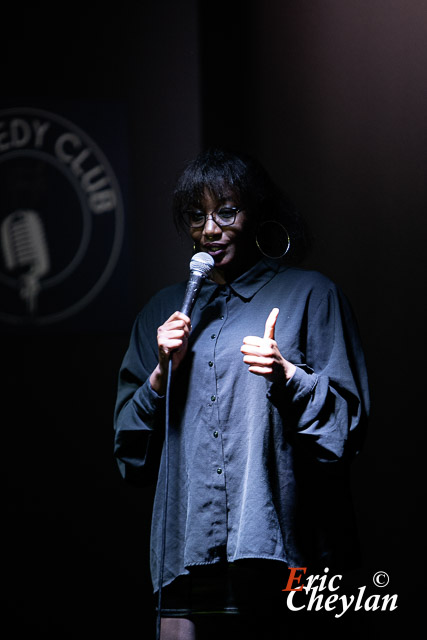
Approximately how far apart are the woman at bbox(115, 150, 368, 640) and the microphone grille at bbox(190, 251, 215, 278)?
0.16 ft

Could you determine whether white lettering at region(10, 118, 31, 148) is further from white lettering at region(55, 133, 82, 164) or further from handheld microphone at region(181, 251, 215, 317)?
handheld microphone at region(181, 251, 215, 317)

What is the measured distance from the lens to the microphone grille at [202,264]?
1.86 meters

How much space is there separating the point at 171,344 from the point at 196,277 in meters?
0.17

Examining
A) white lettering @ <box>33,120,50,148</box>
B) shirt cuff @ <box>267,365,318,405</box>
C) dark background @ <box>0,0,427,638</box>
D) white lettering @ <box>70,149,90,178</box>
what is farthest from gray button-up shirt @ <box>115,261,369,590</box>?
white lettering @ <box>33,120,50,148</box>

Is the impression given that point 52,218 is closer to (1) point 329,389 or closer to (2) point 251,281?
(2) point 251,281

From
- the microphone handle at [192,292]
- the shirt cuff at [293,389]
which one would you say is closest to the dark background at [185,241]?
the microphone handle at [192,292]

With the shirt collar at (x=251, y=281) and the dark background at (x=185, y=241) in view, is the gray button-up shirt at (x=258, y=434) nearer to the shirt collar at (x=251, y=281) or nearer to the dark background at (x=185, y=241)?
the shirt collar at (x=251, y=281)

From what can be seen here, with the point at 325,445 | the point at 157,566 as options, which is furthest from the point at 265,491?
the point at 157,566

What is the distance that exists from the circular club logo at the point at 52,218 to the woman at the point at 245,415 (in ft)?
2.38

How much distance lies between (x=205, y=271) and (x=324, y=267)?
99 centimetres

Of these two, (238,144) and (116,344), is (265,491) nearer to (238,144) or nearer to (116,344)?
(116,344)

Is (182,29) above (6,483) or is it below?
above

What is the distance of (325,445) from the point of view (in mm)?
1732

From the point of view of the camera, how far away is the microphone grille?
186 cm
